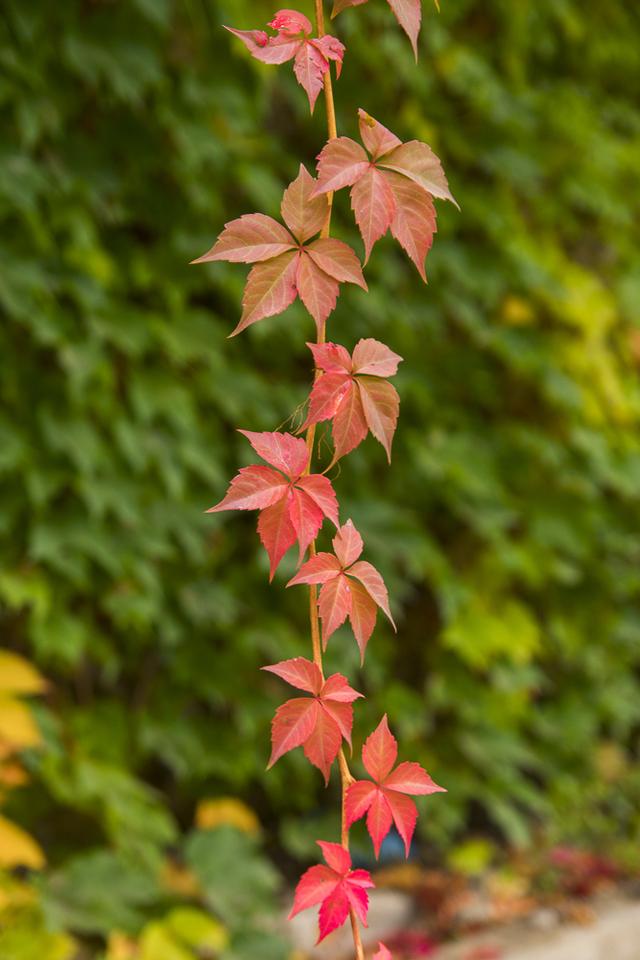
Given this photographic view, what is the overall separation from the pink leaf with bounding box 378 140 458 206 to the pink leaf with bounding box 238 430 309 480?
189 millimetres

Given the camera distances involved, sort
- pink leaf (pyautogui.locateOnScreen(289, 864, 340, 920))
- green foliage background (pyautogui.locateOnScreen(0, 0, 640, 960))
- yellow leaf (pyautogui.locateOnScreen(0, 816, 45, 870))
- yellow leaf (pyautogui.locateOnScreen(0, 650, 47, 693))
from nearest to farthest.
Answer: pink leaf (pyautogui.locateOnScreen(289, 864, 340, 920)) → yellow leaf (pyautogui.locateOnScreen(0, 816, 45, 870)) → yellow leaf (pyautogui.locateOnScreen(0, 650, 47, 693)) → green foliage background (pyautogui.locateOnScreen(0, 0, 640, 960))

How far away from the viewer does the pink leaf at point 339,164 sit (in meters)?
0.64

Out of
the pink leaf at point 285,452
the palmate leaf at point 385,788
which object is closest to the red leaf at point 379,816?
the palmate leaf at point 385,788

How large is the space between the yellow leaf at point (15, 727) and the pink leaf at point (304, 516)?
4.56 feet

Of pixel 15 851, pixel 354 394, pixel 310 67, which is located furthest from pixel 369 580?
pixel 15 851

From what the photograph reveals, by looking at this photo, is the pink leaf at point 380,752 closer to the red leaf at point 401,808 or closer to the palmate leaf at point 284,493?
the red leaf at point 401,808

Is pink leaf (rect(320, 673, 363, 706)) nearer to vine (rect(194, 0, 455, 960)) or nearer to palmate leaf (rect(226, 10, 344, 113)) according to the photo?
vine (rect(194, 0, 455, 960))

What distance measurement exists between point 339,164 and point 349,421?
0.16 m

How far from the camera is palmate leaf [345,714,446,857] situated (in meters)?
0.65

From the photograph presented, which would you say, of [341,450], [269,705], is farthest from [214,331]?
[341,450]

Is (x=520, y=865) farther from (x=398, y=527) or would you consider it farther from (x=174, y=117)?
(x=174, y=117)

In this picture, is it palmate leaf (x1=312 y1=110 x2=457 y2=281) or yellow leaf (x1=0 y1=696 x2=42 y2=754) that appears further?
yellow leaf (x1=0 y1=696 x2=42 y2=754)

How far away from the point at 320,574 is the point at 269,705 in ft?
6.15

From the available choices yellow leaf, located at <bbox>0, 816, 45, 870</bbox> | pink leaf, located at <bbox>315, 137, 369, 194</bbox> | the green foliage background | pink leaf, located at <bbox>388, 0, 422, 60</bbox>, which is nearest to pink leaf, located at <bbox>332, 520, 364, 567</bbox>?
pink leaf, located at <bbox>315, 137, 369, 194</bbox>
